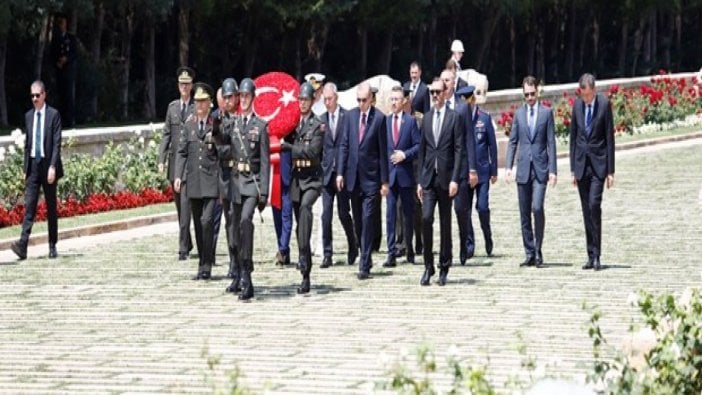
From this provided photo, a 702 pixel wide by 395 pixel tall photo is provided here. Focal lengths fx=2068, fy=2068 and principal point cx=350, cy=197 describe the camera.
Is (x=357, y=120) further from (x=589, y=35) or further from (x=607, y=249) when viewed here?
(x=589, y=35)

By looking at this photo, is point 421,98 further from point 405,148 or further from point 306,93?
point 306,93

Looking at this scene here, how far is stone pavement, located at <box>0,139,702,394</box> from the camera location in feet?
46.7

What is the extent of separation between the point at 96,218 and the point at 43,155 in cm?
395

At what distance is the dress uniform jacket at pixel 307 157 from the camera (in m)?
20.3

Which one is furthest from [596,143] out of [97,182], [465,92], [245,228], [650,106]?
[650,106]

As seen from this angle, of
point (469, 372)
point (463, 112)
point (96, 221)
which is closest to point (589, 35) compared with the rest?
point (96, 221)

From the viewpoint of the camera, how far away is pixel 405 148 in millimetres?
21734

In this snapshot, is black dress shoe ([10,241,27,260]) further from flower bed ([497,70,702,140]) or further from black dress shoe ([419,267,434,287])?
flower bed ([497,70,702,140])

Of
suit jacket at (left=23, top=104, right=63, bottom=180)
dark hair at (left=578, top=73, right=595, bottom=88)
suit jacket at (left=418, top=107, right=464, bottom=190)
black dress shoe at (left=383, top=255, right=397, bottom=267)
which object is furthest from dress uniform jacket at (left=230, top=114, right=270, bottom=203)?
suit jacket at (left=23, top=104, right=63, bottom=180)

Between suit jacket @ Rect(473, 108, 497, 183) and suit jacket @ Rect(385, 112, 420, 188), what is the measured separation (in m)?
1.08

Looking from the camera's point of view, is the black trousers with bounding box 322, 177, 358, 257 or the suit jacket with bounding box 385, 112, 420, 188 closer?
the black trousers with bounding box 322, 177, 358, 257

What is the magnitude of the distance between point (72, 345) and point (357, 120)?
6.11 metres

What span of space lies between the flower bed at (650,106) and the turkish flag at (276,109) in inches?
753

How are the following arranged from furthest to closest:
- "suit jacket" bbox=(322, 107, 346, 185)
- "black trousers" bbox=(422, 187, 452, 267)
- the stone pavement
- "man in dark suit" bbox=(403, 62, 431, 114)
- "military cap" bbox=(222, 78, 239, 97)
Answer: "man in dark suit" bbox=(403, 62, 431, 114)
"suit jacket" bbox=(322, 107, 346, 185)
"black trousers" bbox=(422, 187, 452, 267)
"military cap" bbox=(222, 78, 239, 97)
the stone pavement
